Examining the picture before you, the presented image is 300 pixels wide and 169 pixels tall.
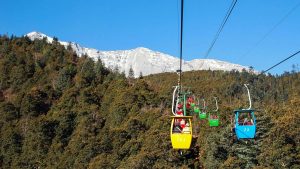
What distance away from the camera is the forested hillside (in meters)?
68.8

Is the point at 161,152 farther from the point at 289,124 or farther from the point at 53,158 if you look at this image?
the point at 53,158

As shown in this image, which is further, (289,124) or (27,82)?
(27,82)

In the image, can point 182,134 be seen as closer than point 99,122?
Yes

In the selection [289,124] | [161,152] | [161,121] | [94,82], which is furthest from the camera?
[94,82]

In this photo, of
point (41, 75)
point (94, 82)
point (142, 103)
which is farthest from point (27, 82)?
point (142, 103)

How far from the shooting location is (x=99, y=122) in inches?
5266

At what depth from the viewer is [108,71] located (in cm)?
17588

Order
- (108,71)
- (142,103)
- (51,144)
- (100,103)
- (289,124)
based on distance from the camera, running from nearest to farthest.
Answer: (289,124) < (51,144) < (142,103) < (100,103) < (108,71)

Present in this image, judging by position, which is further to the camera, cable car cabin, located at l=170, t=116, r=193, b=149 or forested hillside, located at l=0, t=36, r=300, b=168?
forested hillside, located at l=0, t=36, r=300, b=168

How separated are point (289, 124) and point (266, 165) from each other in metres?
9.42

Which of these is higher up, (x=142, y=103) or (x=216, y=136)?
(x=142, y=103)

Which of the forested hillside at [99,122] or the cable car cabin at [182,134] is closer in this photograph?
the cable car cabin at [182,134]

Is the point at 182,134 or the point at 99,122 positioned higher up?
the point at 99,122

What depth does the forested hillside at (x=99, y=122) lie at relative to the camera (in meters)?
68.8
